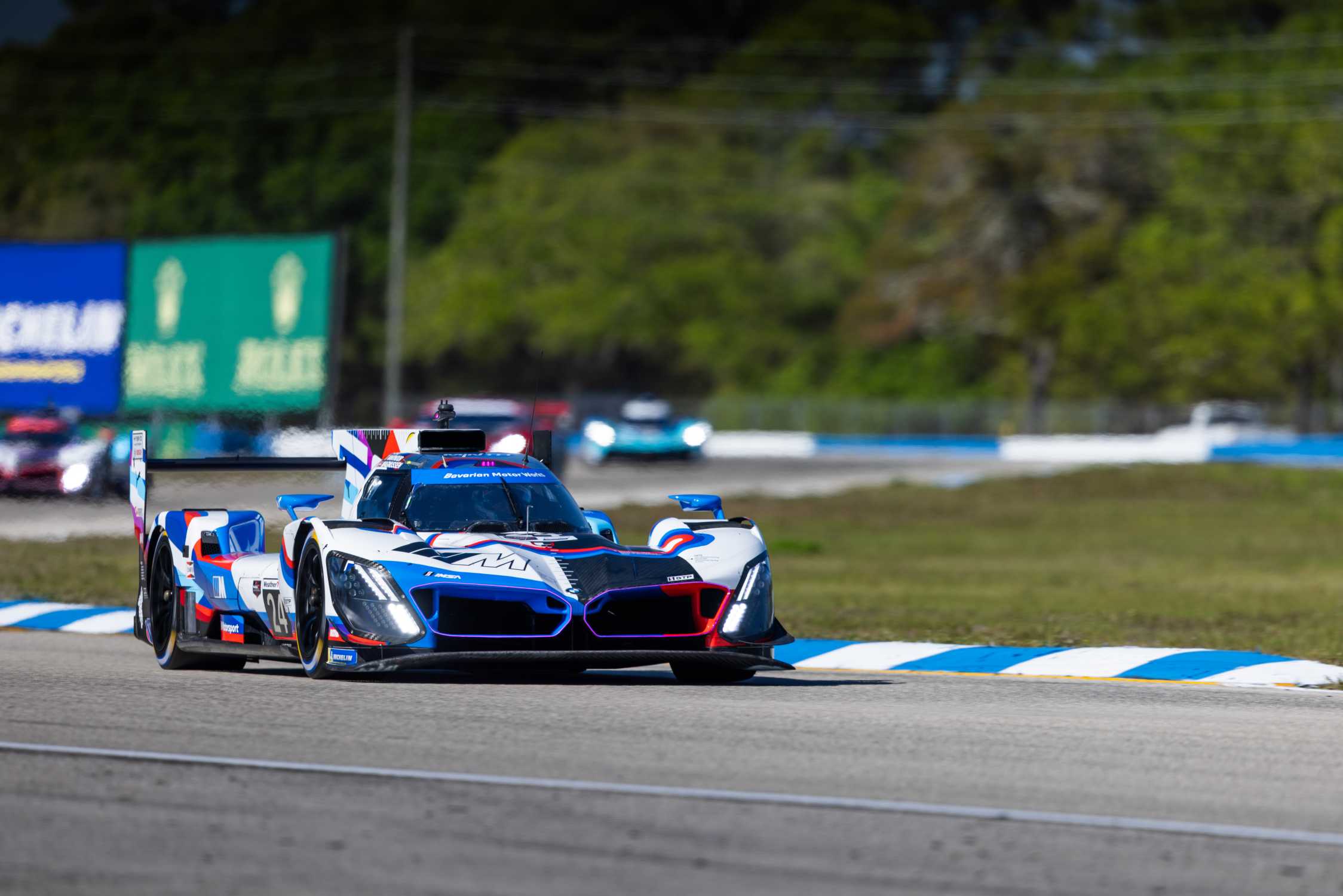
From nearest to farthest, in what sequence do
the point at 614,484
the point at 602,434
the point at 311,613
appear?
the point at 311,613 < the point at 614,484 < the point at 602,434

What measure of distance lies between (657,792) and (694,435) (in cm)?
4819

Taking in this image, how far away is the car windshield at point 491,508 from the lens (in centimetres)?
1255

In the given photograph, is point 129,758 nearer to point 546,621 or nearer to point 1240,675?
point 546,621

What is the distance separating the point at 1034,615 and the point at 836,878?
12.3m

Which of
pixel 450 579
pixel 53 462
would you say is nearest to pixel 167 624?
pixel 450 579

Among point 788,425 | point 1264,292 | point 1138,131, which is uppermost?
point 1138,131

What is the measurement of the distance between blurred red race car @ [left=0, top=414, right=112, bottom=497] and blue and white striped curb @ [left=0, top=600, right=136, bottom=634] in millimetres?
17961

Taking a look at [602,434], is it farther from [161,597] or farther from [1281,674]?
[1281,674]

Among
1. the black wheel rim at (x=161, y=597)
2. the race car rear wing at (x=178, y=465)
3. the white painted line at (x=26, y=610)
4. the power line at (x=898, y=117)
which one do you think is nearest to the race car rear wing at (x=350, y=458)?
the race car rear wing at (x=178, y=465)

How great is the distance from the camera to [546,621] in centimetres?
1155

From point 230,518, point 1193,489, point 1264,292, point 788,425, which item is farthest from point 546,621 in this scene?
point 788,425

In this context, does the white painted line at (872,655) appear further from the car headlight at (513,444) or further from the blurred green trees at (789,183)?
the blurred green trees at (789,183)

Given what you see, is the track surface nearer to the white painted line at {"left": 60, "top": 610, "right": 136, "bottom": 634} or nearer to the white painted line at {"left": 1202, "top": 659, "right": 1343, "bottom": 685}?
the white painted line at {"left": 60, "top": 610, "right": 136, "bottom": 634}

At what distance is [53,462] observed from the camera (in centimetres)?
3625
